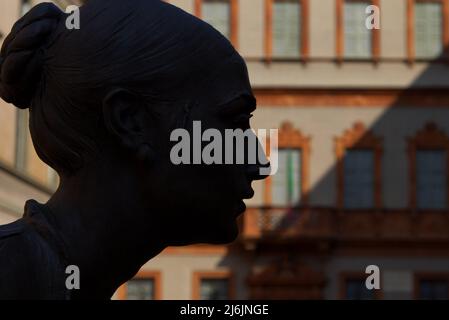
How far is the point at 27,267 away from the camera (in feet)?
5.36

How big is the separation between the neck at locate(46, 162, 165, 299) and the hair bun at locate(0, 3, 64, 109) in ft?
0.55

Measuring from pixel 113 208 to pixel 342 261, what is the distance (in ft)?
89.1

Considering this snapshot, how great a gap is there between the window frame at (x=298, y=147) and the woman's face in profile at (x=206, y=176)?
26.8 m

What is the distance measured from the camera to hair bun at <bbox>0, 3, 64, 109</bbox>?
1.80 metres

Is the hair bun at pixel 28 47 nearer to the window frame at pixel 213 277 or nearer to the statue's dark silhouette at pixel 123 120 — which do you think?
the statue's dark silhouette at pixel 123 120

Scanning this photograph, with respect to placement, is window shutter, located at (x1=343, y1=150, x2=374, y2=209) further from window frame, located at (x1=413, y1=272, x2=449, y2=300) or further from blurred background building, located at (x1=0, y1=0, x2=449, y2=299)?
window frame, located at (x1=413, y1=272, x2=449, y2=300)

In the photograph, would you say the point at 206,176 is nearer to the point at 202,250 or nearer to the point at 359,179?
the point at 202,250

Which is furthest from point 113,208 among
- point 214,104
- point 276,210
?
point 276,210

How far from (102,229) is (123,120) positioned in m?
0.16

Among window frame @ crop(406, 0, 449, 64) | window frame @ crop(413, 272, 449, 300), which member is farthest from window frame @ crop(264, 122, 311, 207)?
window frame @ crop(406, 0, 449, 64)

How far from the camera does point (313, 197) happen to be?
28.7 m

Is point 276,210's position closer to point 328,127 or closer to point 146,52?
point 328,127

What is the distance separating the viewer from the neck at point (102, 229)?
174 centimetres

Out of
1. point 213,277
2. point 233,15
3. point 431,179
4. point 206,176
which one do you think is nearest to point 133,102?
point 206,176
